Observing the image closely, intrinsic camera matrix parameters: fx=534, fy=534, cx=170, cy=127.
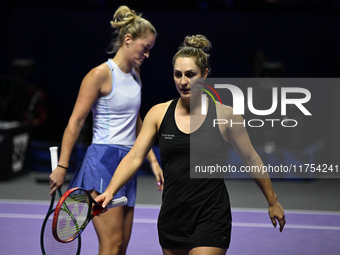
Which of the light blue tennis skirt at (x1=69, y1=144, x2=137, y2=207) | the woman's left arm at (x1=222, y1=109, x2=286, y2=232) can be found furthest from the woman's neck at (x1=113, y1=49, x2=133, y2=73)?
the woman's left arm at (x1=222, y1=109, x2=286, y2=232)

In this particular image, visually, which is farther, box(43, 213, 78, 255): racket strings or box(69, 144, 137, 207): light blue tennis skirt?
box(43, 213, 78, 255): racket strings

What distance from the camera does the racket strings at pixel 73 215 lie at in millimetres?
2506

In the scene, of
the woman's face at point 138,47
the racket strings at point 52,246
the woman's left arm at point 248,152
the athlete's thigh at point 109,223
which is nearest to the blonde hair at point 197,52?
the woman's left arm at point 248,152

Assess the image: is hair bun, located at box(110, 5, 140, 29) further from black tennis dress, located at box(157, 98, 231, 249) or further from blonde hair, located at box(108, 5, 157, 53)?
black tennis dress, located at box(157, 98, 231, 249)

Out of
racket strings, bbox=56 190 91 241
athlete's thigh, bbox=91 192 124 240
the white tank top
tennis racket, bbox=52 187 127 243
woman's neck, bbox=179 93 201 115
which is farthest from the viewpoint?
the white tank top

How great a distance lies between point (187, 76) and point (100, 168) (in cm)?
98

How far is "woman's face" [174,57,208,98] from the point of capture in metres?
2.51

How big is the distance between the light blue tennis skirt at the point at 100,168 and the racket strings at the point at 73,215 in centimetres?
43

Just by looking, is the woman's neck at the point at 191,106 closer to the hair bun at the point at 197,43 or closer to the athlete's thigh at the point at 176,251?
the hair bun at the point at 197,43

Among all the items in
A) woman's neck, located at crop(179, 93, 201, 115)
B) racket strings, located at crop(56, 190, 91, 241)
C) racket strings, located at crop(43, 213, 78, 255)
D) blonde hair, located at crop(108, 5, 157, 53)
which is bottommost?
racket strings, located at crop(43, 213, 78, 255)

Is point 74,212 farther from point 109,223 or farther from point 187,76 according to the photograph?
point 187,76

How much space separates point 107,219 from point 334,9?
7350mm

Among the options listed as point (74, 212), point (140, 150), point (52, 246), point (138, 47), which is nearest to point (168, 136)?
point (140, 150)

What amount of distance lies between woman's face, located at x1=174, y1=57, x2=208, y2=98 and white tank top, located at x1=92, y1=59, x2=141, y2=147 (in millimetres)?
799
